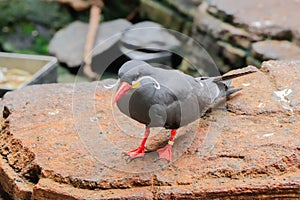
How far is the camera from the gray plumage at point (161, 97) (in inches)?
59.3

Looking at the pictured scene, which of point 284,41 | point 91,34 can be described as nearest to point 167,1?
point 91,34

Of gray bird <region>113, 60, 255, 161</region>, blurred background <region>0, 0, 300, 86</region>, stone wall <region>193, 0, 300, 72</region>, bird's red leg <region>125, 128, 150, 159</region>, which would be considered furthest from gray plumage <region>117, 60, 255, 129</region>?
stone wall <region>193, 0, 300, 72</region>

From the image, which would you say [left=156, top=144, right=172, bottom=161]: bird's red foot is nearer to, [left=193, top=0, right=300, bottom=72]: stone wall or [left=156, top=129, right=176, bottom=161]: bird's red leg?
[left=156, top=129, right=176, bottom=161]: bird's red leg

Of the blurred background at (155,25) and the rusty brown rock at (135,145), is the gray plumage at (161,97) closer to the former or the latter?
the rusty brown rock at (135,145)

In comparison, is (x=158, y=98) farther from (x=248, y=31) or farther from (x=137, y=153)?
(x=248, y=31)

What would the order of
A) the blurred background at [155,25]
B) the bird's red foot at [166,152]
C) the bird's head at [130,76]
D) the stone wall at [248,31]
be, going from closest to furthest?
the bird's head at [130,76]
the bird's red foot at [166,152]
the blurred background at [155,25]
the stone wall at [248,31]

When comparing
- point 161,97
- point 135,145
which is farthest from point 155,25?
point 161,97

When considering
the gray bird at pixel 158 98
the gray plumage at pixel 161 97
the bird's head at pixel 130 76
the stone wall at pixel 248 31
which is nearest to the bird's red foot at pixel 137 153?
the gray bird at pixel 158 98

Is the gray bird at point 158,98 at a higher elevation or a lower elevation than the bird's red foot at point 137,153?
higher

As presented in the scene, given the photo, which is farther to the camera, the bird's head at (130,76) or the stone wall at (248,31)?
the stone wall at (248,31)

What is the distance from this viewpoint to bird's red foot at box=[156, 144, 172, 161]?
65.7 inches

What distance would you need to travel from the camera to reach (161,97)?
154 centimetres

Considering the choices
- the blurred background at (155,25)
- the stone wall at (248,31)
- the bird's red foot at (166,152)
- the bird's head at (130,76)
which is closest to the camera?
the bird's head at (130,76)

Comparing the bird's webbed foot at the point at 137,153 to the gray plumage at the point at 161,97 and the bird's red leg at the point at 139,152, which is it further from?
the gray plumage at the point at 161,97
